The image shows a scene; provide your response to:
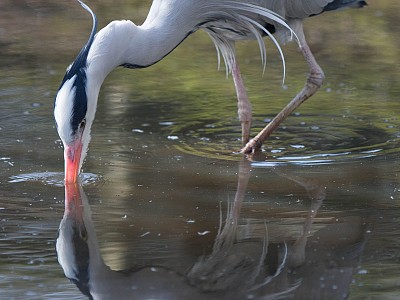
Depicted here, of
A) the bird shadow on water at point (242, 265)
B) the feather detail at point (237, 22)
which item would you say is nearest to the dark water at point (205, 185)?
the bird shadow on water at point (242, 265)

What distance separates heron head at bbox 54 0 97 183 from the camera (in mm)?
5715

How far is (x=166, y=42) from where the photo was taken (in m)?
6.51

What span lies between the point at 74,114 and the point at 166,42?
982mm

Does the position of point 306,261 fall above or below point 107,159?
above

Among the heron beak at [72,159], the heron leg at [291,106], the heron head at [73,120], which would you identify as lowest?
the heron leg at [291,106]

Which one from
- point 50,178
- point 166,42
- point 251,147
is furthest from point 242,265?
point 251,147

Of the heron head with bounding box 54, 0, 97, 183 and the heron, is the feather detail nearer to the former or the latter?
the heron

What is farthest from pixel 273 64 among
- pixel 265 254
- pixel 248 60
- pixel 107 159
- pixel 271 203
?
pixel 265 254

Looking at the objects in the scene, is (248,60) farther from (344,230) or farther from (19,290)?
(19,290)

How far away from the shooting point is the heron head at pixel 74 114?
5715 mm

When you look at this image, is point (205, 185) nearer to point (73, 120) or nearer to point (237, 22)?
point (73, 120)

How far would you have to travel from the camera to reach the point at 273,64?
9836mm

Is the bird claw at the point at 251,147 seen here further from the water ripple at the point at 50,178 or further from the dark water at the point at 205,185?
the water ripple at the point at 50,178

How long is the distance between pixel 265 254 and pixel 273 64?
493 cm
